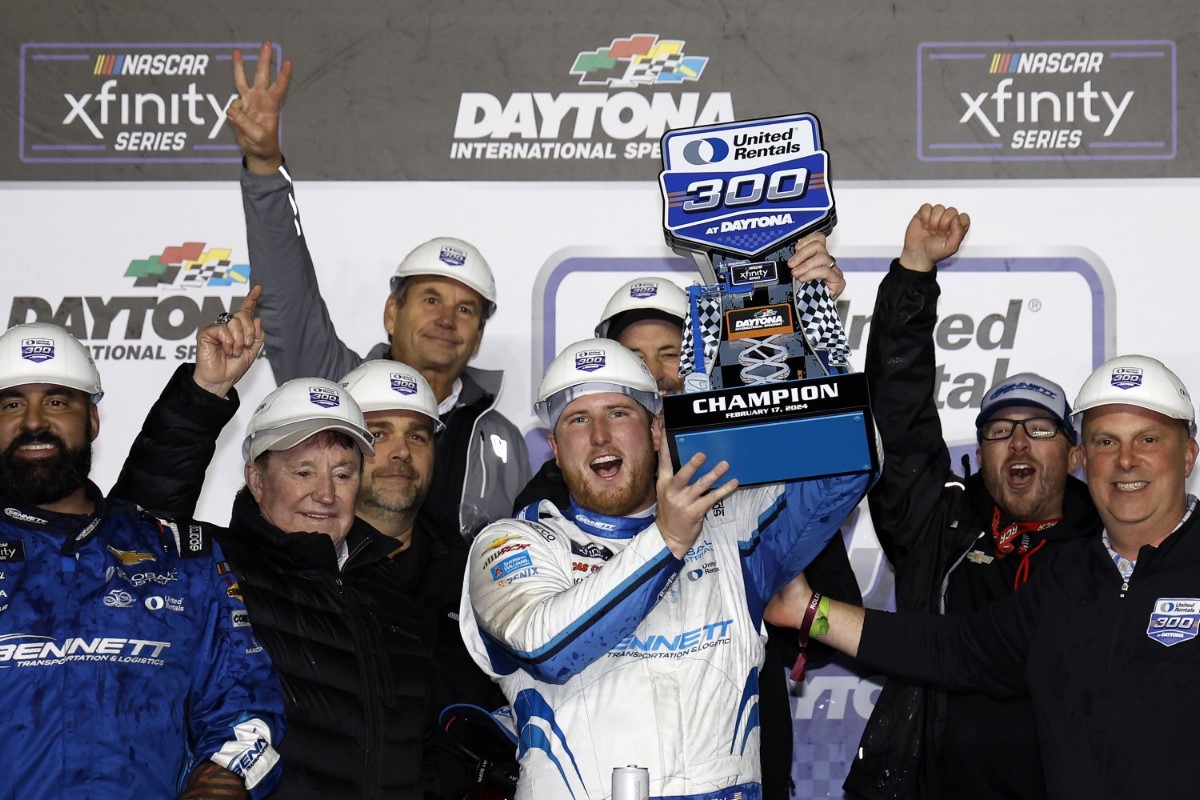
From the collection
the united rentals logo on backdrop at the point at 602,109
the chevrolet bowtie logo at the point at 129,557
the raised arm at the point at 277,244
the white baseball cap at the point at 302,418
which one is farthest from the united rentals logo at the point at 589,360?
the united rentals logo on backdrop at the point at 602,109

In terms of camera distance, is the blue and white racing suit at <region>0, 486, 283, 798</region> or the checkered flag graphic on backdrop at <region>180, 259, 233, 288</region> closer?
the blue and white racing suit at <region>0, 486, 283, 798</region>

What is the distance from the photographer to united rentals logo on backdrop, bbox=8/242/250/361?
15.9 feet

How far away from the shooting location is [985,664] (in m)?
3.37

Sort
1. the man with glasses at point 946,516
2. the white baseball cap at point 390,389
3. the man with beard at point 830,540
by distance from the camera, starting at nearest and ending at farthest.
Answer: the man with beard at point 830,540
the man with glasses at point 946,516
the white baseball cap at point 390,389

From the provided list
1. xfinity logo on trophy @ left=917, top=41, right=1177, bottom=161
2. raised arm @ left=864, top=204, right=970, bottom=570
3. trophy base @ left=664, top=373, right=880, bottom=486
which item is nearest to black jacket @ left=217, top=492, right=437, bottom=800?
trophy base @ left=664, top=373, right=880, bottom=486

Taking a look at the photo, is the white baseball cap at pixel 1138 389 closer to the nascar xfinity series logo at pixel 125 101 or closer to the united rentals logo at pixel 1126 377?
the united rentals logo at pixel 1126 377

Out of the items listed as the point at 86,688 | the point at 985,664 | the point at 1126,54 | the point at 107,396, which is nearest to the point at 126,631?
the point at 86,688

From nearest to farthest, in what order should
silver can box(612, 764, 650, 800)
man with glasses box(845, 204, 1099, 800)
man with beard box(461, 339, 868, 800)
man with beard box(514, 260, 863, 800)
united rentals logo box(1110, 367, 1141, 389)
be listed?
silver can box(612, 764, 650, 800) → man with beard box(461, 339, 868, 800) → man with beard box(514, 260, 863, 800) → united rentals logo box(1110, 367, 1141, 389) → man with glasses box(845, 204, 1099, 800)

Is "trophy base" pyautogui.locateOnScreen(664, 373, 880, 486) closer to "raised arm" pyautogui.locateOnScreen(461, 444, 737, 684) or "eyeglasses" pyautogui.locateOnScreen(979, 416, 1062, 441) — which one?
"raised arm" pyautogui.locateOnScreen(461, 444, 737, 684)

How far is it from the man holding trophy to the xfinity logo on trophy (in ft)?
5.65

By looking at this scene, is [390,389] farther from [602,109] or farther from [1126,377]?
[1126,377]

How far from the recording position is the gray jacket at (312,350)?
4039mm

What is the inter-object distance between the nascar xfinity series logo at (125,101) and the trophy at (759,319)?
6.72ft

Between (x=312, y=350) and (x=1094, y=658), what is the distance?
2282 millimetres
